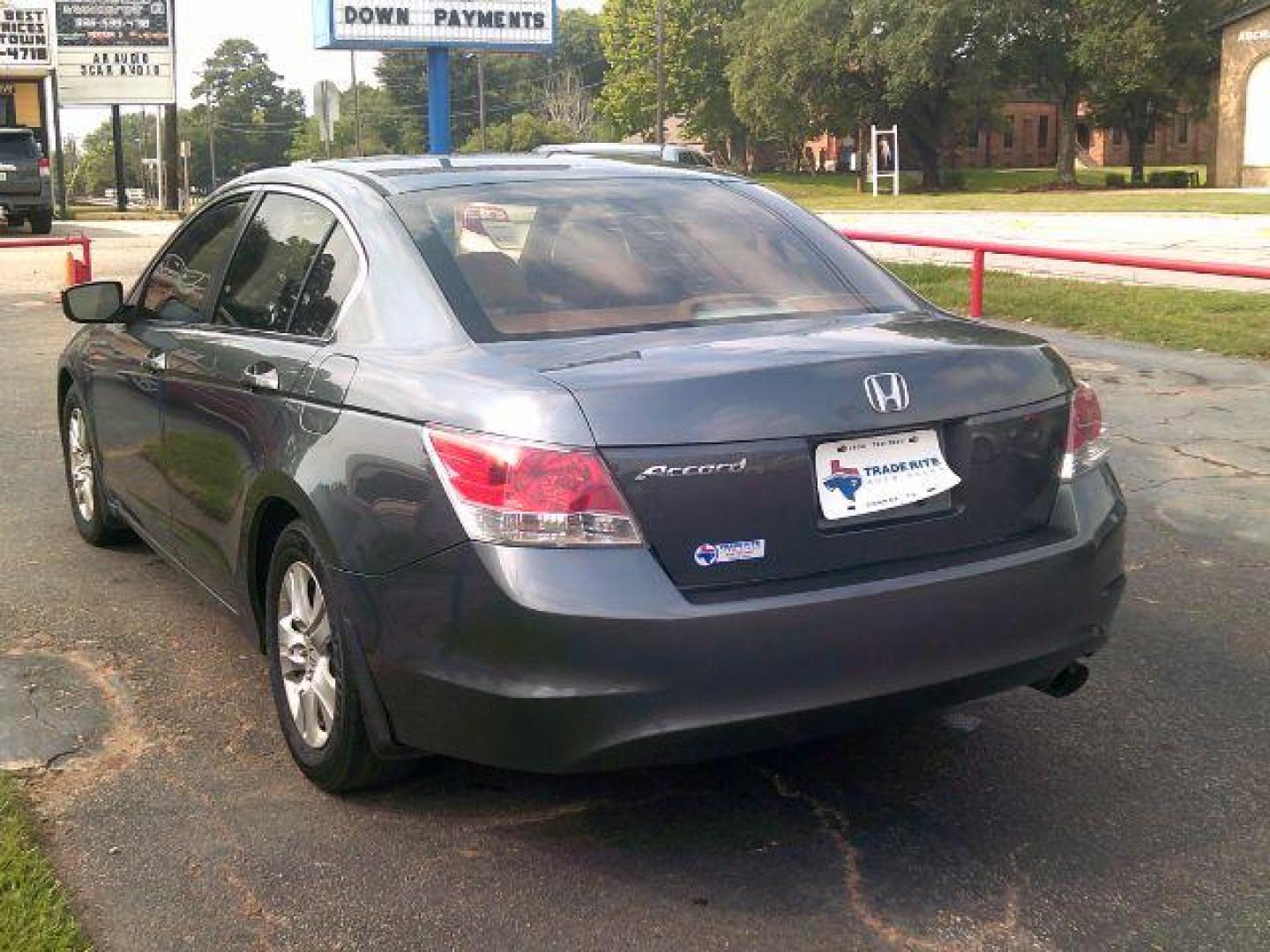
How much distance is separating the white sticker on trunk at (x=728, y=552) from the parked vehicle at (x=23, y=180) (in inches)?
1204

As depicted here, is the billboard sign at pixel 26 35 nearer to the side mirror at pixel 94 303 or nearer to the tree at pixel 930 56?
the tree at pixel 930 56

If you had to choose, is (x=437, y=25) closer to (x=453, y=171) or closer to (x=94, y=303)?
(x=94, y=303)

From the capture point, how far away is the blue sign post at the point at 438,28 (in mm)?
28422

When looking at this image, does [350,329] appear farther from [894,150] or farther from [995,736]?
[894,150]

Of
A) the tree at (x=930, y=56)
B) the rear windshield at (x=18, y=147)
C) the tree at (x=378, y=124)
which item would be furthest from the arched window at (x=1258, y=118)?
the tree at (x=378, y=124)

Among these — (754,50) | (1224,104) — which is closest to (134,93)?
(754,50)

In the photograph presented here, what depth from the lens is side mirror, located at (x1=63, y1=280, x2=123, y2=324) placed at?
201 inches

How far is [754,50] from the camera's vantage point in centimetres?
6844

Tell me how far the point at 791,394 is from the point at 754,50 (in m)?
68.6

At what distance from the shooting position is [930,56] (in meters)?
61.3

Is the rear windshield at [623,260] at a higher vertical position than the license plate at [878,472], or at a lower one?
higher

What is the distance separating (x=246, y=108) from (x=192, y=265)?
149 metres

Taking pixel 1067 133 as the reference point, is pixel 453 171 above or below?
below

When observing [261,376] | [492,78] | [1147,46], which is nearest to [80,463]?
[261,376]
